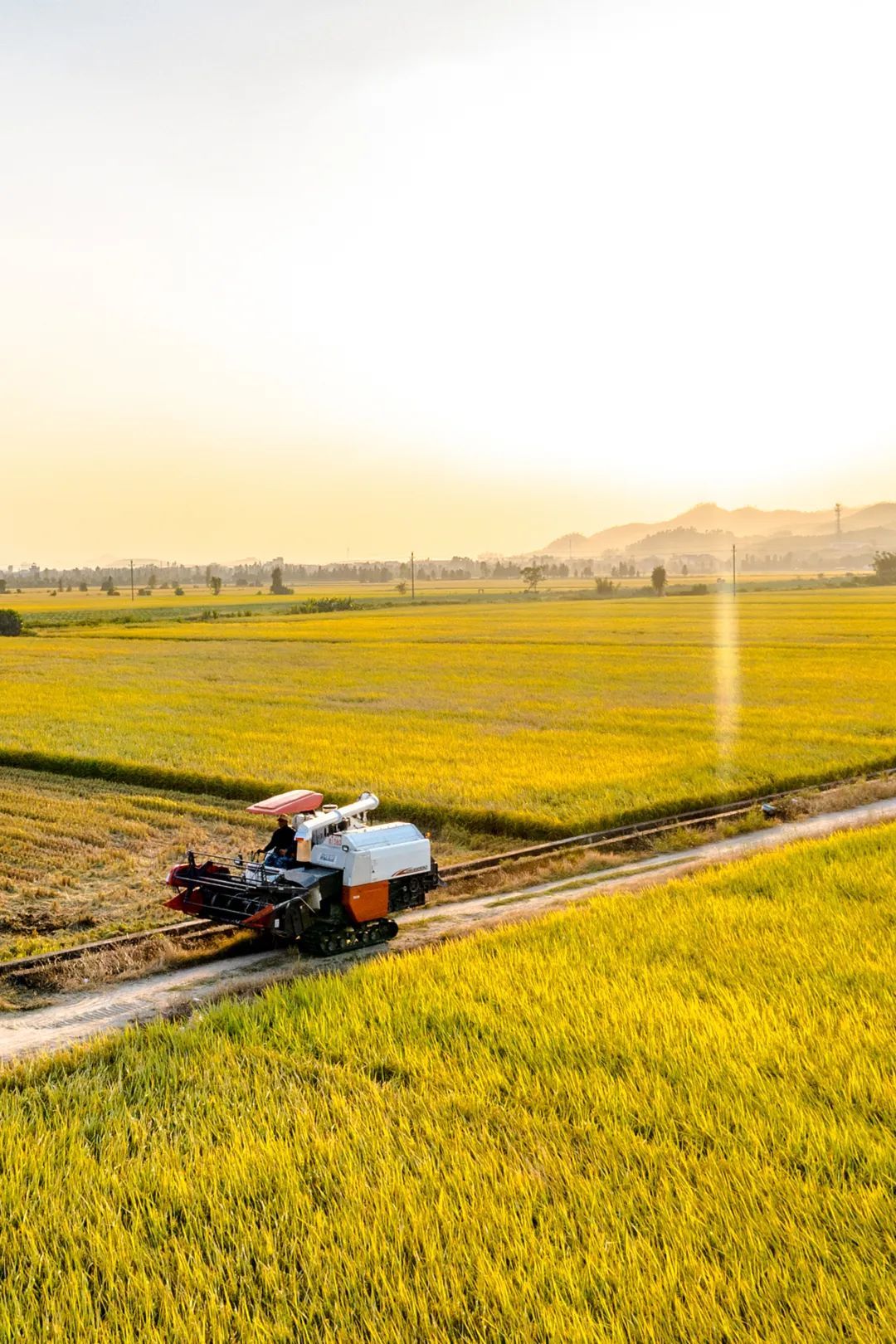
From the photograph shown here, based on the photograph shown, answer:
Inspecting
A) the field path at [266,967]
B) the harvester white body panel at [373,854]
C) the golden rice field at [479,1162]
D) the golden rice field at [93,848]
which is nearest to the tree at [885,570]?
the field path at [266,967]

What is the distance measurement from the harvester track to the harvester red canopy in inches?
62.9

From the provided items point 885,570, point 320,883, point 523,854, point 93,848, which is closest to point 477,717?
point 523,854

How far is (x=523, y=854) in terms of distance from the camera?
13.7 metres

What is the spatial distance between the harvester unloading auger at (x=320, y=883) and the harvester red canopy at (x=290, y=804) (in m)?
0.01

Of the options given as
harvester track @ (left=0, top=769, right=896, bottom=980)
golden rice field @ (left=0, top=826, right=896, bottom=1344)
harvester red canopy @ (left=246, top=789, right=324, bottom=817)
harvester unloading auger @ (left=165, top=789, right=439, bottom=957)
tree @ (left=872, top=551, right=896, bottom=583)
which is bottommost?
harvester track @ (left=0, top=769, right=896, bottom=980)

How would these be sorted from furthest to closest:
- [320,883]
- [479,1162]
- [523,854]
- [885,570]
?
[885,570]
[523,854]
[320,883]
[479,1162]

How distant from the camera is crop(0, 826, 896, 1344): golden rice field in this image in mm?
4508

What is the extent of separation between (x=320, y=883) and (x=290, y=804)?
3.38 feet

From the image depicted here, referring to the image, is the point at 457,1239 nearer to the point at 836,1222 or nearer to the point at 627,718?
the point at 836,1222

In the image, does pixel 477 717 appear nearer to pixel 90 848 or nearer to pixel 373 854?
pixel 90 848

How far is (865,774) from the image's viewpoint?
19031mm

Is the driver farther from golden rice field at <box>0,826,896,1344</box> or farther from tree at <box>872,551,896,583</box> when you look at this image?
tree at <box>872,551,896,583</box>

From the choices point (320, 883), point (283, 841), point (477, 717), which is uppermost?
point (283, 841)

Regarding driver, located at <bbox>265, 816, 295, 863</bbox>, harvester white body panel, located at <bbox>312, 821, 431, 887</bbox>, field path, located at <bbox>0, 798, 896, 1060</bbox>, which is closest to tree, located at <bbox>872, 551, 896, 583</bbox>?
field path, located at <bbox>0, 798, 896, 1060</bbox>
